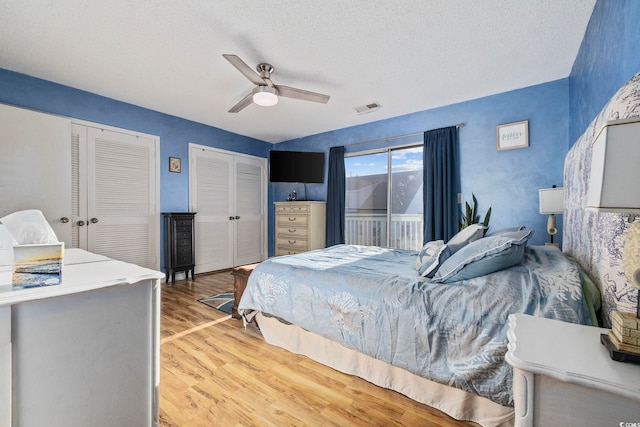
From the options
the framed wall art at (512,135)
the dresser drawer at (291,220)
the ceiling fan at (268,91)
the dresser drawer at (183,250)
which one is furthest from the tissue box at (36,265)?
the framed wall art at (512,135)

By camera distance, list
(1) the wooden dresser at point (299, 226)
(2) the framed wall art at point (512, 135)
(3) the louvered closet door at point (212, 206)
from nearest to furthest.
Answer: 1. (2) the framed wall art at point (512, 135)
2. (3) the louvered closet door at point (212, 206)
3. (1) the wooden dresser at point (299, 226)

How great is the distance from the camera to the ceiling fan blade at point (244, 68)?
2.07 meters

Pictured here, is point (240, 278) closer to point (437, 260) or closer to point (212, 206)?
point (437, 260)

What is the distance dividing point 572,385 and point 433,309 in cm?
76

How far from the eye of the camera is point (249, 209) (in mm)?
5340

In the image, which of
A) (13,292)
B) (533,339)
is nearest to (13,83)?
(13,292)

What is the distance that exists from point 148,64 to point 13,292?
2580 millimetres

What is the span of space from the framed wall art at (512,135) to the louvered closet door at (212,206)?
4149 mm

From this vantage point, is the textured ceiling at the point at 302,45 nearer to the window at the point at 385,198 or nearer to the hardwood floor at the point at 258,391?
the window at the point at 385,198

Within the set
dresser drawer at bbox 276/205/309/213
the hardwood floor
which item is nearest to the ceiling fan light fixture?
the hardwood floor

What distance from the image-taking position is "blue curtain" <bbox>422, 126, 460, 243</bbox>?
141 inches

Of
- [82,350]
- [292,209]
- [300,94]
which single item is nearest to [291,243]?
[292,209]

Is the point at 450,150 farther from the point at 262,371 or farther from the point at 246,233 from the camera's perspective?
the point at 246,233

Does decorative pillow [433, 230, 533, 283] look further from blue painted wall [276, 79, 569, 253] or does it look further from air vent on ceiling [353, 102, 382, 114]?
air vent on ceiling [353, 102, 382, 114]
